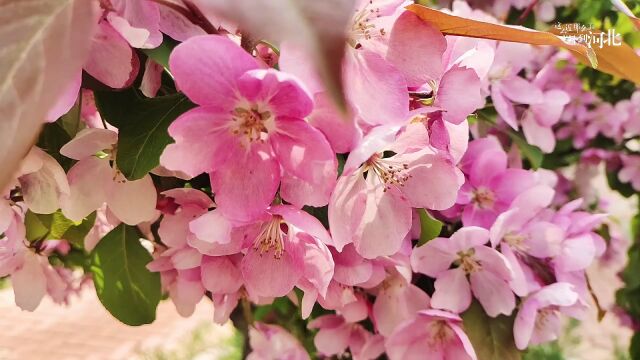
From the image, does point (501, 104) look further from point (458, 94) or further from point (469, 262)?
point (458, 94)

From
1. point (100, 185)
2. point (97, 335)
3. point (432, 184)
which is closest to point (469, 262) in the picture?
point (432, 184)

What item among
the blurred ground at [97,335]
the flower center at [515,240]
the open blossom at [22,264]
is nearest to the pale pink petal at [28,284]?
the open blossom at [22,264]

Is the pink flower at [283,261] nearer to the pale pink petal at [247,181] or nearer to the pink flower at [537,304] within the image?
the pale pink petal at [247,181]

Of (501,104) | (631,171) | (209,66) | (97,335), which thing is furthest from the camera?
(97,335)

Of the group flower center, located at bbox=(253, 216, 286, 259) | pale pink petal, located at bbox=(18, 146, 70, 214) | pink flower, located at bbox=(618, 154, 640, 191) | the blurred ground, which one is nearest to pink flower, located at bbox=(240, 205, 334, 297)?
flower center, located at bbox=(253, 216, 286, 259)

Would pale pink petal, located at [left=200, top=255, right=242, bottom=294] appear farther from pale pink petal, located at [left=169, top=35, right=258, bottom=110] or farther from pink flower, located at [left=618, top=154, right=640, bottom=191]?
pink flower, located at [left=618, top=154, right=640, bottom=191]

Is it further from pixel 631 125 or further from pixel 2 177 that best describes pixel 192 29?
pixel 631 125
